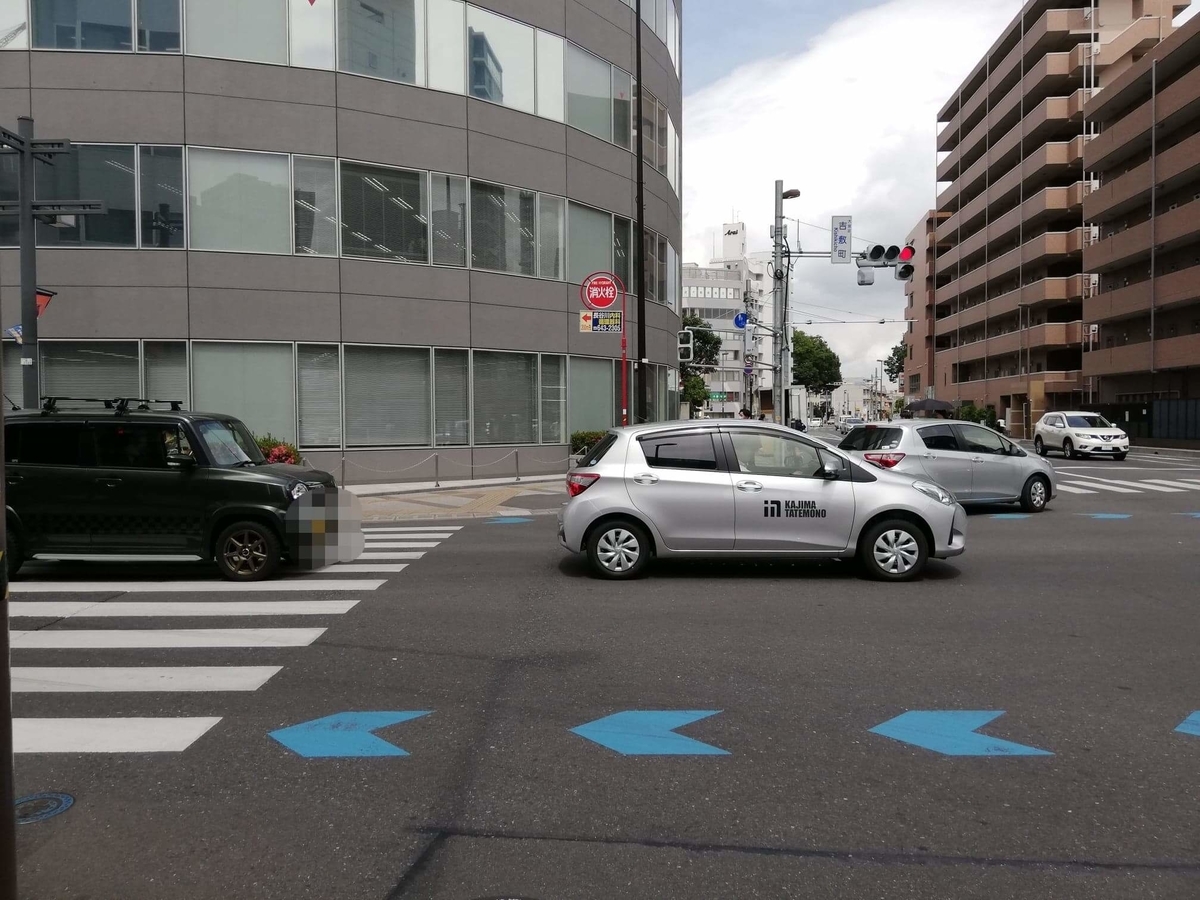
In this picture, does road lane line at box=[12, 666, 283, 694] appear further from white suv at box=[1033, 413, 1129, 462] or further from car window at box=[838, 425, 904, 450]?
white suv at box=[1033, 413, 1129, 462]

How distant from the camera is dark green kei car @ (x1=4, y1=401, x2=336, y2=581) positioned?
9.51 metres

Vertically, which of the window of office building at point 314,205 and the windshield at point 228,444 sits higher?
the window of office building at point 314,205

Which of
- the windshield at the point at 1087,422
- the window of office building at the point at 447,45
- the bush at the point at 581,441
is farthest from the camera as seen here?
the windshield at the point at 1087,422

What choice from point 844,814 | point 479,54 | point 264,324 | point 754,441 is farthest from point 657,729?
point 479,54

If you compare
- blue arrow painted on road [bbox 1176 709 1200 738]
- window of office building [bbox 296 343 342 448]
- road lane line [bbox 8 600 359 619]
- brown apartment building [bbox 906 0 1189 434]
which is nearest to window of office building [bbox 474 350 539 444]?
window of office building [bbox 296 343 342 448]

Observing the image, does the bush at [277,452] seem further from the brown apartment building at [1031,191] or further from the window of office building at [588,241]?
the brown apartment building at [1031,191]

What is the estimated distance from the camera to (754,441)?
9602 millimetres

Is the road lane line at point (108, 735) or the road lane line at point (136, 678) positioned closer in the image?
the road lane line at point (108, 735)

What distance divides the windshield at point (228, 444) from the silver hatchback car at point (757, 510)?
12.4ft

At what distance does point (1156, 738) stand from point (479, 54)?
74.1ft

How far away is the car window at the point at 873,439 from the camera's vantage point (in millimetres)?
15664

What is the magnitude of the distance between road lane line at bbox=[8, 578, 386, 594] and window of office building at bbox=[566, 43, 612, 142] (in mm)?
18707

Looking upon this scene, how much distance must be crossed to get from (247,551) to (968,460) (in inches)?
469

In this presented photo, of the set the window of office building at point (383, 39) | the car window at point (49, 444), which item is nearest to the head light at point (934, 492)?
the car window at point (49, 444)
